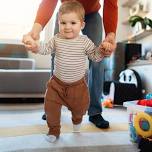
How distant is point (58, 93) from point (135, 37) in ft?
8.87

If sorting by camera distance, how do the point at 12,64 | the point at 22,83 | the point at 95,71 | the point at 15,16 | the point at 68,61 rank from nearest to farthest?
1. the point at 68,61
2. the point at 95,71
3. the point at 22,83
4. the point at 12,64
5. the point at 15,16

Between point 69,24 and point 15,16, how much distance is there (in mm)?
3181

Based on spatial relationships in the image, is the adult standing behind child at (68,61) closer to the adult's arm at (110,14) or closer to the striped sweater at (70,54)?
the striped sweater at (70,54)

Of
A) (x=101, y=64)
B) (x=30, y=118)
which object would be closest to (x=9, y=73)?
(x=30, y=118)

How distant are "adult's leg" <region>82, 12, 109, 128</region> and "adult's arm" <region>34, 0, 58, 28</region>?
28 centimetres

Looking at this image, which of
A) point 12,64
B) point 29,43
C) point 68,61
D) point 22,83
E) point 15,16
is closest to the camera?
point 29,43

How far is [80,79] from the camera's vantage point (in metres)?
1.25

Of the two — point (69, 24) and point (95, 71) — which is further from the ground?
point (69, 24)

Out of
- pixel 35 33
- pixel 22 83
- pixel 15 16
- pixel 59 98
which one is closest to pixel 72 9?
pixel 35 33

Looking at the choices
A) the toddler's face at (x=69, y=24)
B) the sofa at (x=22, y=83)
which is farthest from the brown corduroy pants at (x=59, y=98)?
the sofa at (x=22, y=83)

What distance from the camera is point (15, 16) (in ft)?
→ 13.5

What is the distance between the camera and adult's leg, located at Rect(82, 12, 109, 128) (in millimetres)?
1498

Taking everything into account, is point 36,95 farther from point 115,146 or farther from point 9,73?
point 115,146

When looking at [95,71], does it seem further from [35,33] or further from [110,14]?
[35,33]
